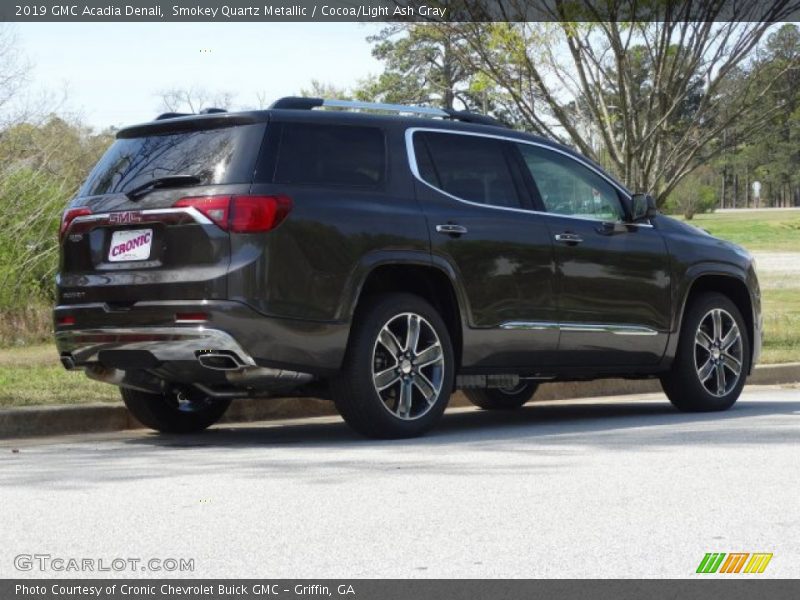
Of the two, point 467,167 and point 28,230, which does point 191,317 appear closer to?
point 467,167

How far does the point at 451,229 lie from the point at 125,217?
200cm

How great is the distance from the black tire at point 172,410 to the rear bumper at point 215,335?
996 mm

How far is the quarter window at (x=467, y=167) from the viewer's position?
949 cm

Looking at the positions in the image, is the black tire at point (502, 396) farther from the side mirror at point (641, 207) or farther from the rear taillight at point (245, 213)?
the rear taillight at point (245, 213)

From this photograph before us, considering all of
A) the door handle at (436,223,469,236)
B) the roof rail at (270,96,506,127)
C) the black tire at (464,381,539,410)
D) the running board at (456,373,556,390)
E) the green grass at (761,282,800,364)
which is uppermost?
the roof rail at (270,96,506,127)

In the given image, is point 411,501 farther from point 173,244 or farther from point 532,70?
point 532,70

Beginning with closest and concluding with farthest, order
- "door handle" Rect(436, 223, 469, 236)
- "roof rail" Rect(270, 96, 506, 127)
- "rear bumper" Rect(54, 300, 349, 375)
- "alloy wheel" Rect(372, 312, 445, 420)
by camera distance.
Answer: "rear bumper" Rect(54, 300, 349, 375) < "alloy wheel" Rect(372, 312, 445, 420) < "roof rail" Rect(270, 96, 506, 127) < "door handle" Rect(436, 223, 469, 236)

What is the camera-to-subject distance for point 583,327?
10.1 meters

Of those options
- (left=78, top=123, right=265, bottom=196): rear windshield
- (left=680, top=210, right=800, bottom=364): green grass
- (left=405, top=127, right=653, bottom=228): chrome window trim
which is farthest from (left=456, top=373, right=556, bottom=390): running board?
(left=680, top=210, right=800, bottom=364): green grass

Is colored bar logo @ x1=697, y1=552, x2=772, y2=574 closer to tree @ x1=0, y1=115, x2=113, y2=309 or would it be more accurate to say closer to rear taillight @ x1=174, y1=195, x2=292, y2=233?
rear taillight @ x1=174, y1=195, x2=292, y2=233

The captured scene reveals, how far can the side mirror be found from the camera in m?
10.5

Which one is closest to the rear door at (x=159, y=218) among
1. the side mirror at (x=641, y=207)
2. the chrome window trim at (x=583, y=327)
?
the chrome window trim at (x=583, y=327)

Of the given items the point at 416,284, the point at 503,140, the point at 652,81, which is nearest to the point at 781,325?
the point at 652,81

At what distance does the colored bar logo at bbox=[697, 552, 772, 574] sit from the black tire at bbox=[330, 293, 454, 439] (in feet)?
12.1
